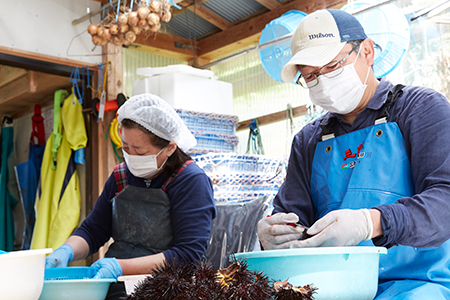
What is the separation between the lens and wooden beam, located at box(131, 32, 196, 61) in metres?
4.78

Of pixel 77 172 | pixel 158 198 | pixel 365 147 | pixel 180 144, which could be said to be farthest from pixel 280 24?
pixel 77 172

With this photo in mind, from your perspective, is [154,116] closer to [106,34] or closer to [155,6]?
[155,6]

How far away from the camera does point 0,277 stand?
1096 mm

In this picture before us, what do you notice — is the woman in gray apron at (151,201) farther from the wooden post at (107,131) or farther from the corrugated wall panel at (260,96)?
the corrugated wall panel at (260,96)

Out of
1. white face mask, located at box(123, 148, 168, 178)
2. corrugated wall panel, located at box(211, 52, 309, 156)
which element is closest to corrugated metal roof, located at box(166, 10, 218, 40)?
corrugated wall panel, located at box(211, 52, 309, 156)

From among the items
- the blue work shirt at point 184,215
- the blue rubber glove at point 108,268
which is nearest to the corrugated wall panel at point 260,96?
the blue work shirt at point 184,215

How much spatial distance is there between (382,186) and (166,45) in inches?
147

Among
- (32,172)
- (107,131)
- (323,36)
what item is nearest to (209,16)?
(107,131)

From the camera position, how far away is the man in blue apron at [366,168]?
4.40 feet

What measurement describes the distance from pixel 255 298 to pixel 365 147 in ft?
2.96

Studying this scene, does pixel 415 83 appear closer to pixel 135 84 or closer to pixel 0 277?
pixel 135 84

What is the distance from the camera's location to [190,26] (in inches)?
202

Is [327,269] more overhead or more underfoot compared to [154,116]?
more underfoot

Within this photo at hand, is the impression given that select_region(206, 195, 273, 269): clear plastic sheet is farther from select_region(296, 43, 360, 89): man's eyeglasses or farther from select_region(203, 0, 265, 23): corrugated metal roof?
select_region(203, 0, 265, 23): corrugated metal roof
